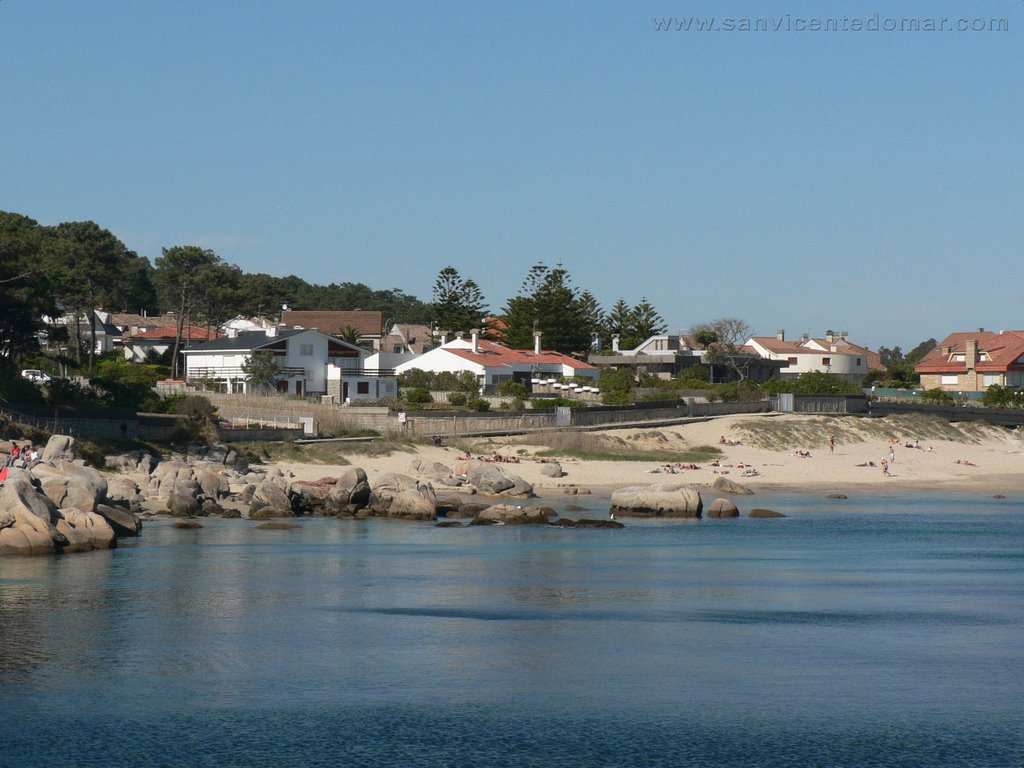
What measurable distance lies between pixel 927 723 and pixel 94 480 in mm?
27032

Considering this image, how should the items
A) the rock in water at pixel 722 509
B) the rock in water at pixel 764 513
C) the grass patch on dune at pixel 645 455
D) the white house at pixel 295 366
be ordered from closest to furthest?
the rock in water at pixel 722 509 → the rock in water at pixel 764 513 → the grass patch on dune at pixel 645 455 → the white house at pixel 295 366

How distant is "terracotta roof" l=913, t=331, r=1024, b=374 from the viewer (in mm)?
119562

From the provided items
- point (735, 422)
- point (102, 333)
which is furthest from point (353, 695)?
point (102, 333)

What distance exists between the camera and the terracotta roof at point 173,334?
377 feet

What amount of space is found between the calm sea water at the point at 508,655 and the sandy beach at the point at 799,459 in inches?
811

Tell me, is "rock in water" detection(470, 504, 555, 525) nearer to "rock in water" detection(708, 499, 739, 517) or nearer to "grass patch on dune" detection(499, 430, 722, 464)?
"rock in water" detection(708, 499, 739, 517)

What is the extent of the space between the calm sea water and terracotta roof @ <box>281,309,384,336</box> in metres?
97.1

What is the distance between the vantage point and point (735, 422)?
79.2 meters

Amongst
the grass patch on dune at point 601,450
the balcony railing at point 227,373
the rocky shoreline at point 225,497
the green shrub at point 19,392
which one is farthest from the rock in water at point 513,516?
the balcony railing at point 227,373

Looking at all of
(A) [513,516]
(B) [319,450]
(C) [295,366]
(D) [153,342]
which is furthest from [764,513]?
(D) [153,342]

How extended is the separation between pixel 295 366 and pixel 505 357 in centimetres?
2165

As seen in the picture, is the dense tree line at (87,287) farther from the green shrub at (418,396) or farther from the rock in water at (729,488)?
the rock in water at (729,488)

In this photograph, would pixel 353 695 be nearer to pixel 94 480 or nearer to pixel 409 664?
pixel 409 664

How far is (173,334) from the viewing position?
117188 millimetres
